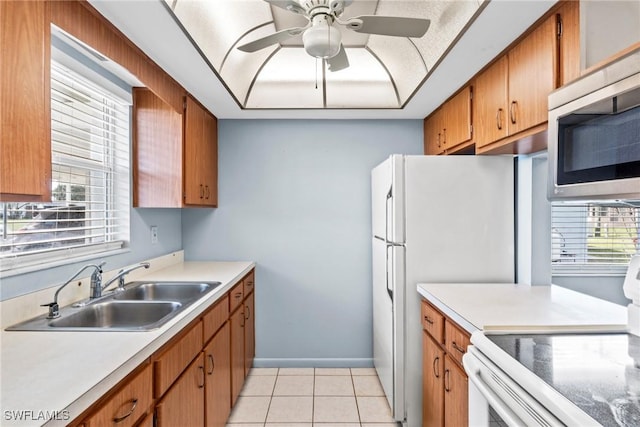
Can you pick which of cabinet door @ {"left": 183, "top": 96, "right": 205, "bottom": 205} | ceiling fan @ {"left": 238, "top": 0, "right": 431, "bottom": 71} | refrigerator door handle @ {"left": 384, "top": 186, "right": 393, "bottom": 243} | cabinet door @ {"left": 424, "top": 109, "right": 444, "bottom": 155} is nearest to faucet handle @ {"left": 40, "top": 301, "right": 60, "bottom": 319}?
cabinet door @ {"left": 183, "top": 96, "right": 205, "bottom": 205}

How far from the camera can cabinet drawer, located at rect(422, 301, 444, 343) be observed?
5.85 ft

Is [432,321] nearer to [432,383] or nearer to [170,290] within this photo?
[432,383]

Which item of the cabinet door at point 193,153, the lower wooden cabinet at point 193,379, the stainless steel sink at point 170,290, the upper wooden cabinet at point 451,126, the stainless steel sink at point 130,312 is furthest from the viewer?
the cabinet door at point 193,153

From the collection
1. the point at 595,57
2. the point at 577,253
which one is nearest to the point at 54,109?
the point at 595,57

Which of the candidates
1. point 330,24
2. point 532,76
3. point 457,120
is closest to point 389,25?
point 330,24

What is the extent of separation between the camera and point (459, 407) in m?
1.54

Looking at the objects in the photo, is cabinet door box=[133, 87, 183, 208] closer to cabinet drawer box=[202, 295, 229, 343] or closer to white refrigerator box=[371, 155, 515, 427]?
cabinet drawer box=[202, 295, 229, 343]

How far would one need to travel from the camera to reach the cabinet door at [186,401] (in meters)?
1.29

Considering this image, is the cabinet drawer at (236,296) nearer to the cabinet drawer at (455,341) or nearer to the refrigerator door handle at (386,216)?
the refrigerator door handle at (386,216)

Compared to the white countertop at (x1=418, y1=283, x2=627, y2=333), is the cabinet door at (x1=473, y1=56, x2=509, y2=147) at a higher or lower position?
higher

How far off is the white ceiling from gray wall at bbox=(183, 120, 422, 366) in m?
0.18

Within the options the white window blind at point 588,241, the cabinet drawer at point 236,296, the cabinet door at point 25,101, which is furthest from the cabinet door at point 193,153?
the white window blind at point 588,241

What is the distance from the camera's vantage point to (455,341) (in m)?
1.60

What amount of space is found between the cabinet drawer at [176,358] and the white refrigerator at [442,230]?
1186mm
